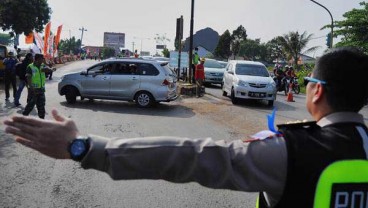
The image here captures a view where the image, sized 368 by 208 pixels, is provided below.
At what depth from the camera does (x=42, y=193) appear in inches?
194

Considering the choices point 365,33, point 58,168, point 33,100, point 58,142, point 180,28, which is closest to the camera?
point 58,142

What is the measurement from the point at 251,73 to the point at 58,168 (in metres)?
11.1

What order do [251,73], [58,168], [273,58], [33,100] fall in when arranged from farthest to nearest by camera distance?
[273,58], [251,73], [33,100], [58,168]

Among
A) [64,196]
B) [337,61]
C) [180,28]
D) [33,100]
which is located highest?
[180,28]

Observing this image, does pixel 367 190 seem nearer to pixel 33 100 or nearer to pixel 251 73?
pixel 33 100

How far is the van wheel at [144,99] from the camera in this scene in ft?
44.0

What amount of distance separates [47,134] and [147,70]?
12205mm

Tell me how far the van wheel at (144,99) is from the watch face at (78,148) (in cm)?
1206

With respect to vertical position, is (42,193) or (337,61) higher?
(337,61)

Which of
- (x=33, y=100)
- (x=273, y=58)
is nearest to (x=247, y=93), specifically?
(x=33, y=100)

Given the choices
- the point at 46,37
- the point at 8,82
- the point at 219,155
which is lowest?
the point at 8,82

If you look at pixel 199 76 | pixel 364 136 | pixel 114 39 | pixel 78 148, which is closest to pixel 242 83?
pixel 199 76

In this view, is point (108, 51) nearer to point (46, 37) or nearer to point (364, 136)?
point (46, 37)

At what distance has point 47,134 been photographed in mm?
1392
